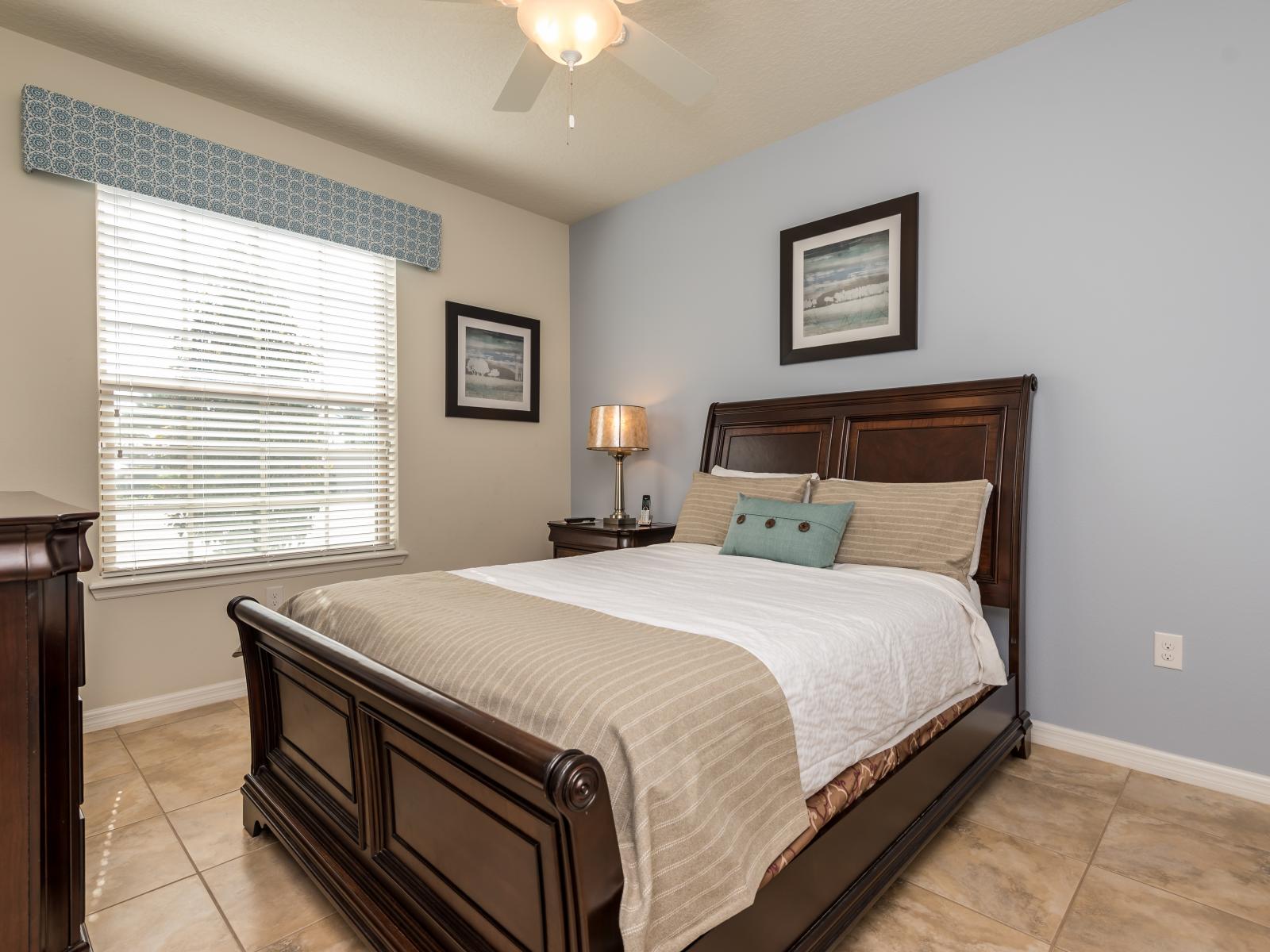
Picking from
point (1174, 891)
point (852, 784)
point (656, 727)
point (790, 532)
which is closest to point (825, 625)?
point (852, 784)

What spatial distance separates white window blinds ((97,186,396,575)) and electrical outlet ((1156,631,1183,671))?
3420 mm

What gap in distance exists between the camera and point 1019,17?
2.45 metres

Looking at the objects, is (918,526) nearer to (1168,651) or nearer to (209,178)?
(1168,651)

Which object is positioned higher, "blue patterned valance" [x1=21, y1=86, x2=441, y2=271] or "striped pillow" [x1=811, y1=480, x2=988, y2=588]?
"blue patterned valance" [x1=21, y1=86, x2=441, y2=271]

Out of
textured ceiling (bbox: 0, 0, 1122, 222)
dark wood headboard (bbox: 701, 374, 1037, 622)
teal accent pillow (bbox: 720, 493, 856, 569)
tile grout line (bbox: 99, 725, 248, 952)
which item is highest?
textured ceiling (bbox: 0, 0, 1122, 222)

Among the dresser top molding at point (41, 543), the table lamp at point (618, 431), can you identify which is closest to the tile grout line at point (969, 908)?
the dresser top molding at point (41, 543)

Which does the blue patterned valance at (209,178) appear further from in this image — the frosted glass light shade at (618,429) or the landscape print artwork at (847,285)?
the landscape print artwork at (847,285)

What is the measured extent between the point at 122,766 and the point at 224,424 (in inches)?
56.4

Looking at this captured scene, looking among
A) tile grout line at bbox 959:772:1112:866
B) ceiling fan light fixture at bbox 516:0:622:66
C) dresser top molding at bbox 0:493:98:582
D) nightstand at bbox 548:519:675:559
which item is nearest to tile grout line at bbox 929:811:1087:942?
tile grout line at bbox 959:772:1112:866

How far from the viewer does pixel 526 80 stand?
2.17 metres

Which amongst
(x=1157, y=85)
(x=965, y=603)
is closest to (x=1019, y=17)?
(x=1157, y=85)

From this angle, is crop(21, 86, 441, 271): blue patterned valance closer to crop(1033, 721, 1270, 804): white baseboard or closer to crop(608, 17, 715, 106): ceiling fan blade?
crop(608, 17, 715, 106): ceiling fan blade

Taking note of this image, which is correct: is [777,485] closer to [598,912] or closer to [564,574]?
[564,574]

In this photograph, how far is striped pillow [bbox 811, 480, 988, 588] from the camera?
2320mm
